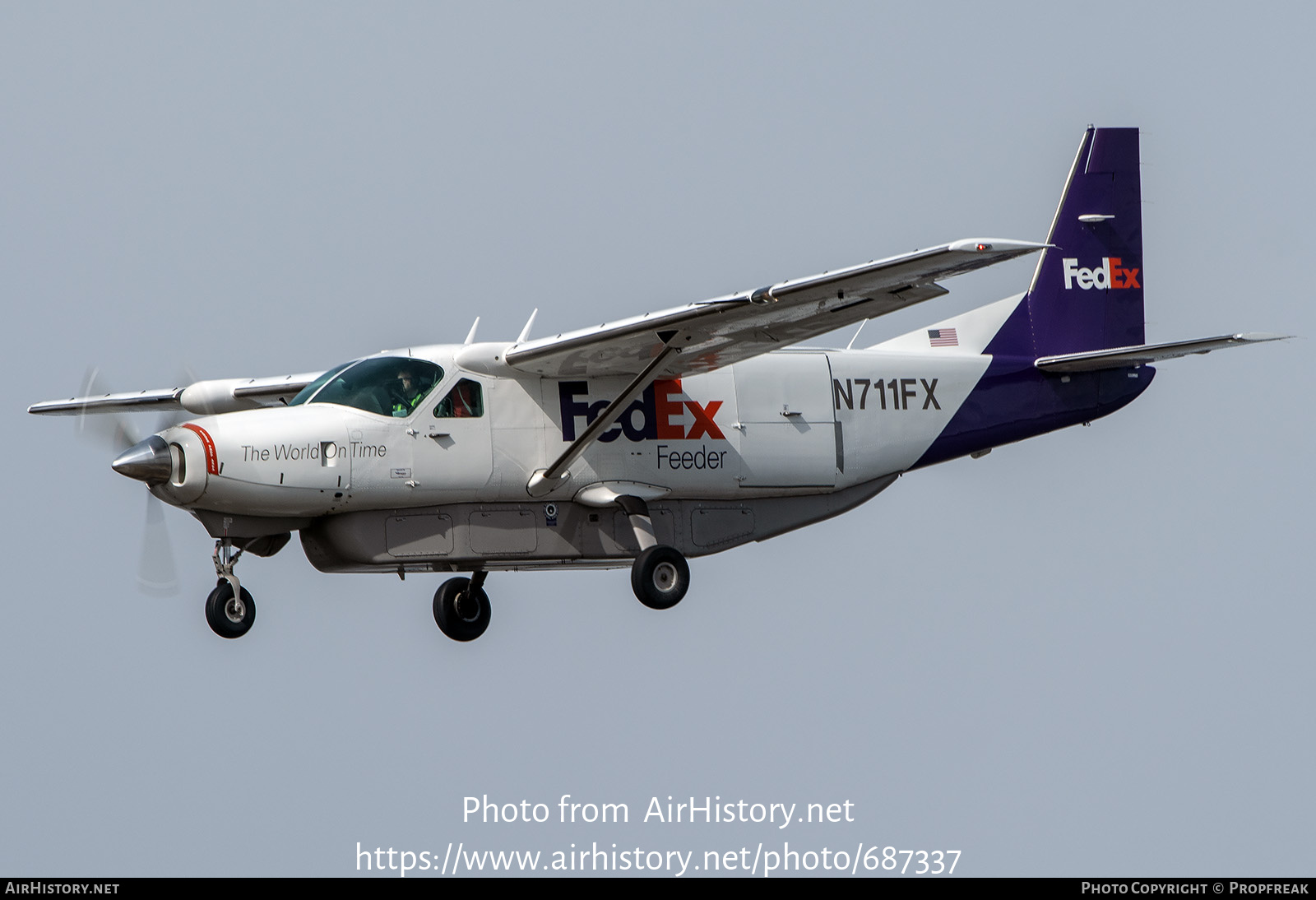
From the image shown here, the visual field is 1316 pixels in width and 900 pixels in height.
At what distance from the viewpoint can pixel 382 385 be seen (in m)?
19.2

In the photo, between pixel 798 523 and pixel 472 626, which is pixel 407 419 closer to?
pixel 472 626

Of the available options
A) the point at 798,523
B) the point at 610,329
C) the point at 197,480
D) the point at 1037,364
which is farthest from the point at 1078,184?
the point at 197,480

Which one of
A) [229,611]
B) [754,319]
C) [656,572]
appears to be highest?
[754,319]

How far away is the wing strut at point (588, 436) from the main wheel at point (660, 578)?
1.25 meters

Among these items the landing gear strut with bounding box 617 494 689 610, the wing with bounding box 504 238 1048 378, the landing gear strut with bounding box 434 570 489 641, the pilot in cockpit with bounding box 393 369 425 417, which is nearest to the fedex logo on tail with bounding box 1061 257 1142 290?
the wing with bounding box 504 238 1048 378

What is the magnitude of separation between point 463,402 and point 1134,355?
7.94m

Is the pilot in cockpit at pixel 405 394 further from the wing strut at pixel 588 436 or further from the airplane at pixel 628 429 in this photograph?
the wing strut at pixel 588 436

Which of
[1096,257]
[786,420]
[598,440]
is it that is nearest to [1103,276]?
[1096,257]

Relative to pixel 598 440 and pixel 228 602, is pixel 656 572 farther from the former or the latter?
pixel 228 602

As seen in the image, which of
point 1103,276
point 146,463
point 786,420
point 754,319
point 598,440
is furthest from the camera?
point 1103,276

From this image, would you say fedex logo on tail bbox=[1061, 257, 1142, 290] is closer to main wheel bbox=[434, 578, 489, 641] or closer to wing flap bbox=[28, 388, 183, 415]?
main wheel bbox=[434, 578, 489, 641]

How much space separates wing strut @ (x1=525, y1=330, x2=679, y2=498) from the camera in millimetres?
19062

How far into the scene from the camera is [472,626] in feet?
69.6

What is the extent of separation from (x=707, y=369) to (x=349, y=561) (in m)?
4.39
